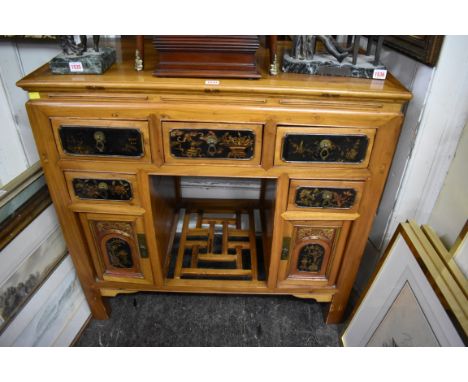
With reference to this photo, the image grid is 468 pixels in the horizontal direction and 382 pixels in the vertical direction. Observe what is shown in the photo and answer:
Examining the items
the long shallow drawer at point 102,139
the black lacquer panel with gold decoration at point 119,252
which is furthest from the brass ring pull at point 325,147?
the black lacquer panel with gold decoration at point 119,252

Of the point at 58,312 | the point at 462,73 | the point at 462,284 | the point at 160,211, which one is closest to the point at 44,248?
the point at 58,312

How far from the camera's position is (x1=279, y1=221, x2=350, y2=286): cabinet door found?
112 centimetres

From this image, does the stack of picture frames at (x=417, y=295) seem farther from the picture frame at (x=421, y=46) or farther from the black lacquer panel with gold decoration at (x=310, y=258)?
the picture frame at (x=421, y=46)

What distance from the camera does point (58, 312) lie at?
126cm

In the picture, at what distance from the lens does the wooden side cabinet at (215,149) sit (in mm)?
886

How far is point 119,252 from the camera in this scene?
1212 mm

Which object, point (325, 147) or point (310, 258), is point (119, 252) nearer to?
point (310, 258)

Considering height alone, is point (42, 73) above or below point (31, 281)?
above

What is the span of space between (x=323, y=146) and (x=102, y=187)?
66cm

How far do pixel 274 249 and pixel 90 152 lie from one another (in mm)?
663

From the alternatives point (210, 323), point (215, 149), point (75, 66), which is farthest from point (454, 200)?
point (75, 66)

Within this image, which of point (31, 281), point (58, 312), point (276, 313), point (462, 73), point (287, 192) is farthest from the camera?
point (276, 313)

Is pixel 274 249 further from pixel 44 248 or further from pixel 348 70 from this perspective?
pixel 44 248

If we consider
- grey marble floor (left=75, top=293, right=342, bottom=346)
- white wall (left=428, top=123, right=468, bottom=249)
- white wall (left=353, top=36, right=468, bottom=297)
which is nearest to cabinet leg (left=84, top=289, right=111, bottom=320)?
grey marble floor (left=75, top=293, right=342, bottom=346)
